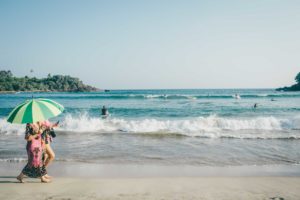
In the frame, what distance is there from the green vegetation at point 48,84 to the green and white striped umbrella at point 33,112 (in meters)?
142

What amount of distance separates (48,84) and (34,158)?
163m

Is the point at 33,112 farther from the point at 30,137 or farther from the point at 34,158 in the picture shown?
the point at 34,158

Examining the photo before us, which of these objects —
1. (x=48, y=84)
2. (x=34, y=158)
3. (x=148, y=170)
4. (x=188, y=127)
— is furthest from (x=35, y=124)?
(x=48, y=84)

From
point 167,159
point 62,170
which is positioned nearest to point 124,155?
point 167,159

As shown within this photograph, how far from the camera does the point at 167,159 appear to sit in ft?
33.6

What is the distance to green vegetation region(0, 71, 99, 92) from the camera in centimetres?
13950

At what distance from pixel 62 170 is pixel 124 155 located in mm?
2719

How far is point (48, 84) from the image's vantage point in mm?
160500

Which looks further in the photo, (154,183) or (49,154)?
(49,154)

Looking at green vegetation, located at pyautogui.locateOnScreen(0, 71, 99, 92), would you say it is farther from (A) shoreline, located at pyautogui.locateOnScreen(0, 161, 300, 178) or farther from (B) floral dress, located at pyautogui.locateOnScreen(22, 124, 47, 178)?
(B) floral dress, located at pyautogui.locateOnScreen(22, 124, 47, 178)

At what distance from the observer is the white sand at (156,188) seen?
20.5ft

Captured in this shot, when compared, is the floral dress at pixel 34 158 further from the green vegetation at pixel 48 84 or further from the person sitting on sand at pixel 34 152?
the green vegetation at pixel 48 84

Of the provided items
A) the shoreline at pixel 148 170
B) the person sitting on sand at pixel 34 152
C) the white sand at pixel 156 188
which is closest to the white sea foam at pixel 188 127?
the shoreline at pixel 148 170

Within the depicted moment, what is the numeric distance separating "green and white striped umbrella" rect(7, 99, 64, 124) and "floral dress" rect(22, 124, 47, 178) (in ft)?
1.81
